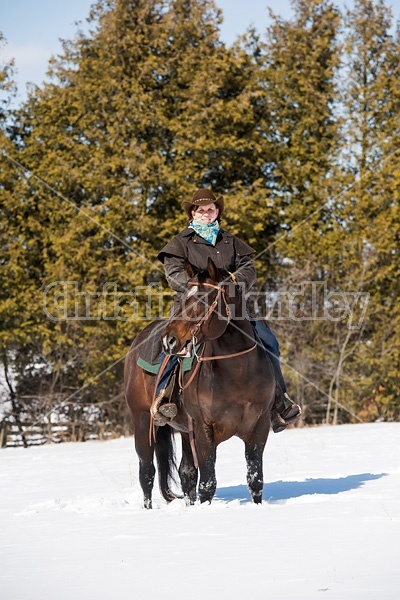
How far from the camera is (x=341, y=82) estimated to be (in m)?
21.7

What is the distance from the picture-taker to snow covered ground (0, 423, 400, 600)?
4.54 metres

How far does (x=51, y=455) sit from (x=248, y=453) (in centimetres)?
968

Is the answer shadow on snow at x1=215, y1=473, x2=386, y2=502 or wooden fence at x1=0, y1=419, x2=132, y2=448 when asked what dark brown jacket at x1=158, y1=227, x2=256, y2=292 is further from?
wooden fence at x1=0, y1=419, x2=132, y2=448

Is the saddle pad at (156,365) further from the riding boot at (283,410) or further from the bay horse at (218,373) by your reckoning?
the riding boot at (283,410)

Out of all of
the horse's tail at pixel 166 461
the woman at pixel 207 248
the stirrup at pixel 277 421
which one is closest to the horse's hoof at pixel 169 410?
the woman at pixel 207 248

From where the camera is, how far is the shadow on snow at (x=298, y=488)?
28.0 feet

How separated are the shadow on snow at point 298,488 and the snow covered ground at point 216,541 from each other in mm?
13

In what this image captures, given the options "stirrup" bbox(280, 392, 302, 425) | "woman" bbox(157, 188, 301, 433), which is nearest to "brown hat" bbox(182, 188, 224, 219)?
"woman" bbox(157, 188, 301, 433)

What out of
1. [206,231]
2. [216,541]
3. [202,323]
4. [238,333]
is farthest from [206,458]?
[206,231]

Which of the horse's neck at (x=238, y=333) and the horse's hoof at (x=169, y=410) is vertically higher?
the horse's neck at (x=238, y=333)

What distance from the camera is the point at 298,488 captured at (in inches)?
359

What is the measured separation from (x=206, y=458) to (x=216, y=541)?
171 cm

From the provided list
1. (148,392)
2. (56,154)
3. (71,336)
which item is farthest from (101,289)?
(148,392)

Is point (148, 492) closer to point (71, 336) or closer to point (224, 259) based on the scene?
point (224, 259)
